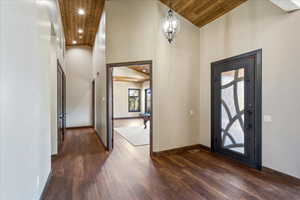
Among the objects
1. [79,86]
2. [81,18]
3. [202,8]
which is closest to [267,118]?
[202,8]

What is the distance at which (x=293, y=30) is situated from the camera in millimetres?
2715

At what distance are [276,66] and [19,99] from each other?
385 cm

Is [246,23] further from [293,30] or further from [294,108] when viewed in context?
[294,108]

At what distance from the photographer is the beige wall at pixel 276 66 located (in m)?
2.73

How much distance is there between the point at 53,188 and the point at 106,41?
135 inches

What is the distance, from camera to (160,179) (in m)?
2.85

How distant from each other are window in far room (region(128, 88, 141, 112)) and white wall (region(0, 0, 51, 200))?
10.4 m

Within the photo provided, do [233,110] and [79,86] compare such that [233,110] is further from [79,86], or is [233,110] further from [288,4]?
[79,86]

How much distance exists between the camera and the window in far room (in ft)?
41.0

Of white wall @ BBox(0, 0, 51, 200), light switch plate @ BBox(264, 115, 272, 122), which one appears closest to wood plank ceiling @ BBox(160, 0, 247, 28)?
light switch plate @ BBox(264, 115, 272, 122)

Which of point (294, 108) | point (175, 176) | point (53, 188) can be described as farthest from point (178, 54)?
point (53, 188)

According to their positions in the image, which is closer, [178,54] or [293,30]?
[293,30]

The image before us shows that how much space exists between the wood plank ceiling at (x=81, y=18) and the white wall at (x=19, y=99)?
9.71 feet

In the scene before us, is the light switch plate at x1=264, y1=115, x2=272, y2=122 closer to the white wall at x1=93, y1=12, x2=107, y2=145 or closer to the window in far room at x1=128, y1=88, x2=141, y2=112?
the white wall at x1=93, y1=12, x2=107, y2=145
